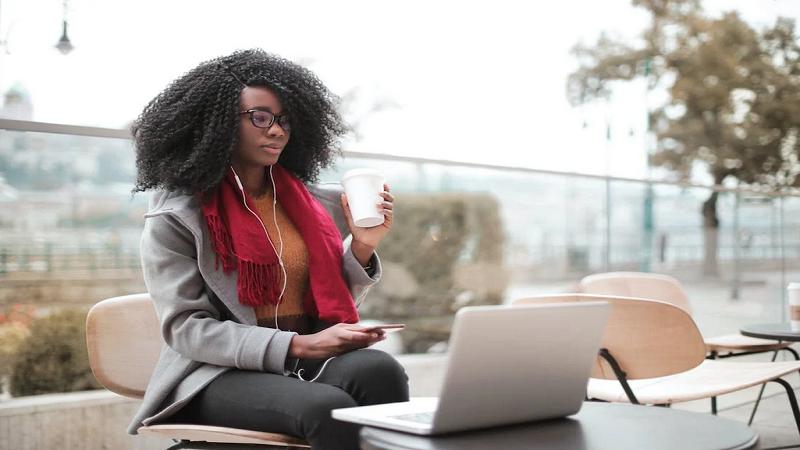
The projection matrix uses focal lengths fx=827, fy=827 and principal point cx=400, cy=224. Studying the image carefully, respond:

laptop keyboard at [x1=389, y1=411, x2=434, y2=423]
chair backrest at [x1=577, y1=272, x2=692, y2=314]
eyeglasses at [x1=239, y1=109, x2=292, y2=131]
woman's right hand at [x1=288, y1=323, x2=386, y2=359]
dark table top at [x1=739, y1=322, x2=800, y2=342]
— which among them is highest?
eyeglasses at [x1=239, y1=109, x2=292, y2=131]

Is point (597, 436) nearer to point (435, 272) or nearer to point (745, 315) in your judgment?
point (745, 315)

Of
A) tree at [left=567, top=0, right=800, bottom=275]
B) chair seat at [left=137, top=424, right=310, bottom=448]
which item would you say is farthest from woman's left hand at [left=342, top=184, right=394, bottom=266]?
tree at [left=567, top=0, right=800, bottom=275]

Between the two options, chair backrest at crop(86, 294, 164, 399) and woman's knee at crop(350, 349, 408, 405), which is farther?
chair backrest at crop(86, 294, 164, 399)

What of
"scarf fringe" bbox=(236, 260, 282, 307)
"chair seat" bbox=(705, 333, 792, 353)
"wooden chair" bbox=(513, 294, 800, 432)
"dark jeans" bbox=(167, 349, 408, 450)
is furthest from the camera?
"chair seat" bbox=(705, 333, 792, 353)

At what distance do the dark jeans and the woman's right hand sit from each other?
0.16ft

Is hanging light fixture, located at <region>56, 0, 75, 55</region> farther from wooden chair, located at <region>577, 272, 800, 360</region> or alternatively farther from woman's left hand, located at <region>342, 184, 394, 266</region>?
woman's left hand, located at <region>342, 184, 394, 266</region>

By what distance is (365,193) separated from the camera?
1.69 metres

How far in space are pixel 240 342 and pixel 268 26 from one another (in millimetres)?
10367

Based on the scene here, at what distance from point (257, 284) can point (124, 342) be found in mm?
432

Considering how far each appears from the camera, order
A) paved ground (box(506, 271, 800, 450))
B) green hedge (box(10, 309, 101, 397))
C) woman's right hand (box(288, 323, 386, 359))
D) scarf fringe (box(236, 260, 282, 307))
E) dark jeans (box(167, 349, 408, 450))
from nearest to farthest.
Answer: dark jeans (box(167, 349, 408, 450)), woman's right hand (box(288, 323, 386, 359)), scarf fringe (box(236, 260, 282, 307)), green hedge (box(10, 309, 101, 397)), paved ground (box(506, 271, 800, 450))

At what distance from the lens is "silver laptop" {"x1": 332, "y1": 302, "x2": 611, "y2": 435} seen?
3.58 ft

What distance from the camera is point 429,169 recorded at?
4.34m

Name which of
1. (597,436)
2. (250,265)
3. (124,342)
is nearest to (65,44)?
(124,342)

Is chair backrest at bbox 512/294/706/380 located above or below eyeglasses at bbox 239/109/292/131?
below
